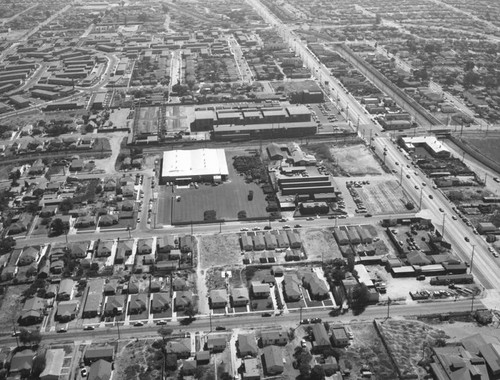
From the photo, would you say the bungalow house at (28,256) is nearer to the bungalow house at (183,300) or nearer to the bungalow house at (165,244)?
the bungalow house at (165,244)

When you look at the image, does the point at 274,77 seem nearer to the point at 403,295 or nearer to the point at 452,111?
the point at 452,111

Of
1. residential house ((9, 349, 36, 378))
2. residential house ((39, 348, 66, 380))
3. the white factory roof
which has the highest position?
the white factory roof

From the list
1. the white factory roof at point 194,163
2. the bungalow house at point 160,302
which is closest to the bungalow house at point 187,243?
the bungalow house at point 160,302

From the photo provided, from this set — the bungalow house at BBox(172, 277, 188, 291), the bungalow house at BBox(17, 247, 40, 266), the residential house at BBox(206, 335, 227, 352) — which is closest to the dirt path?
the bungalow house at BBox(17, 247, 40, 266)

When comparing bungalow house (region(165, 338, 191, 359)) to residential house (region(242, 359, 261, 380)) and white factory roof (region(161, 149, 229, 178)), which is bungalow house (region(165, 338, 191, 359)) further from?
white factory roof (region(161, 149, 229, 178))

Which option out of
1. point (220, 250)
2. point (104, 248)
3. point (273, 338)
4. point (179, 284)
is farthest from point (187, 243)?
point (273, 338)

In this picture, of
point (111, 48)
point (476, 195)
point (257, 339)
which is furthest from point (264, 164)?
point (111, 48)

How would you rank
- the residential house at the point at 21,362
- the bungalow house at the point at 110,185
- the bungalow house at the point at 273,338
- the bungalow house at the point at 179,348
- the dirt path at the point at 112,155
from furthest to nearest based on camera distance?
the dirt path at the point at 112,155 < the bungalow house at the point at 110,185 < the bungalow house at the point at 273,338 < the bungalow house at the point at 179,348 < the residential house at the point at 21,362
